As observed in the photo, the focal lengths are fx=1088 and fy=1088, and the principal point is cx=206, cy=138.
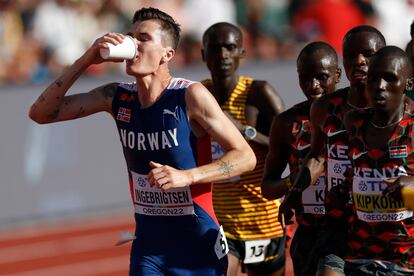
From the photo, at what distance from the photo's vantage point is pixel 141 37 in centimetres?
537

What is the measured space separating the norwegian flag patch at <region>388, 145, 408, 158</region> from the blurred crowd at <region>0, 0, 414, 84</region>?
27.8ft

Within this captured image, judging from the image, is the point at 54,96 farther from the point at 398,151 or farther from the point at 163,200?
the point at 398,151

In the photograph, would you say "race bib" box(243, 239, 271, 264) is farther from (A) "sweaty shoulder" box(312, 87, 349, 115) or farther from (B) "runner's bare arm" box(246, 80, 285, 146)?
(A) "sweaty shoulder" box(312, 87, 349, 115)

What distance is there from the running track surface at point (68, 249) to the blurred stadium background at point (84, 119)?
0.01 m

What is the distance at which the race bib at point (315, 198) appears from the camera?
6043mm

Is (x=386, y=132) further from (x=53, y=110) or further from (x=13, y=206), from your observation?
(x=13, y=206)

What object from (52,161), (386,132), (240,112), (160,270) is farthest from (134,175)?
(52,161)

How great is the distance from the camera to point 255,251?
713 centimetres

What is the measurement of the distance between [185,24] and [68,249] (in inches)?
133

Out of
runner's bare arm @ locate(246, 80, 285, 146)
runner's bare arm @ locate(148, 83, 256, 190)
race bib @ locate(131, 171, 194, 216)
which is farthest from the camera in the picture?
→ runner's bare arm @ locate(246, 80, 285, 146)

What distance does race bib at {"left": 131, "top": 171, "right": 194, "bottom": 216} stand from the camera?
5328 millimetres

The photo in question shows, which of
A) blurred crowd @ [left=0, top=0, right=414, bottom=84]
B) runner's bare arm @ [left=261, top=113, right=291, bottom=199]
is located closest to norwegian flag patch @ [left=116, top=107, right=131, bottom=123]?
runner's bare arm @ [left=261, top=113, right=291, bottom=199]

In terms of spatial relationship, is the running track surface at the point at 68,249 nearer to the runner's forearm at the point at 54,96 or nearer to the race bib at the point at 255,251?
the race bib at the point at 255,251

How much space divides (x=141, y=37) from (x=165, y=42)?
13 cm
